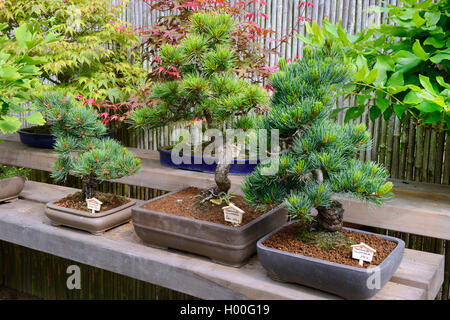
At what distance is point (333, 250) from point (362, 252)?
7cm

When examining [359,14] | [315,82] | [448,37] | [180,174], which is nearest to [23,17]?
[180,174]

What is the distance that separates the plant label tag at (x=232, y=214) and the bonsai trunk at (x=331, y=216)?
0.21 m

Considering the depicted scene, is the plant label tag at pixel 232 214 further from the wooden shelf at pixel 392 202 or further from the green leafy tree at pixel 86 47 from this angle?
the green leafy tree at pixel 86 47

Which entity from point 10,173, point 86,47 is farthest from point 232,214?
point 86,47

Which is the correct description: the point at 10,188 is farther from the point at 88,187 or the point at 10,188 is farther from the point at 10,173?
the point at 88,187

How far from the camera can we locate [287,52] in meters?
1.94

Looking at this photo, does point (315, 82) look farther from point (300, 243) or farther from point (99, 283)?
point (99, 283)

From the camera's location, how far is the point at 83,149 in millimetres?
1437

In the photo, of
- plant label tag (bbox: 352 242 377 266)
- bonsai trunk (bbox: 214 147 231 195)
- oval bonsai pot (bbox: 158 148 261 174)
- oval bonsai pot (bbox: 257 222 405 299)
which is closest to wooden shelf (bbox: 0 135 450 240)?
oval bonsai pot (bbox: 158 148 261 174)

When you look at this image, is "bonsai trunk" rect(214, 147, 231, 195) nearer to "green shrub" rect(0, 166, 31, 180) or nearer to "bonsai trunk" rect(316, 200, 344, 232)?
"bonsai trunk" rect(316, 200, 344, 232)

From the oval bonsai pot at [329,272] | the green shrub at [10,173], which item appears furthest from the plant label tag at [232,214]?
the green shrub at [10,173]

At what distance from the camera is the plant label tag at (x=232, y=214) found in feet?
3.68

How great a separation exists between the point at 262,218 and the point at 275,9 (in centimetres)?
115

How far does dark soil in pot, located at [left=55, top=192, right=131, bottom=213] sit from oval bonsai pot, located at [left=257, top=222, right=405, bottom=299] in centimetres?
63
